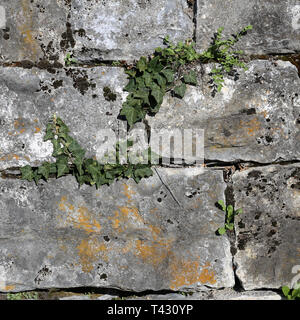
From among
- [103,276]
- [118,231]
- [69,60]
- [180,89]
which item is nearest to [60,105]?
[69,60]

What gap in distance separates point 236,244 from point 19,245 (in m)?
1.54

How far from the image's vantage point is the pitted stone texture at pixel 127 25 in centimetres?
228

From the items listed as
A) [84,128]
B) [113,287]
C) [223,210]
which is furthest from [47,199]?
[223,210]

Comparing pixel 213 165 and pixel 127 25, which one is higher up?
pixel 127 25

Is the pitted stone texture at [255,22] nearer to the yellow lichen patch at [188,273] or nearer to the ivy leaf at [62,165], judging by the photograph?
the ivy leaf at [62,165]

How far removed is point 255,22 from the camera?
230 centimetres

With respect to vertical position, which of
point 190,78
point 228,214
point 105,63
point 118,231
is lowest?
point 118,231

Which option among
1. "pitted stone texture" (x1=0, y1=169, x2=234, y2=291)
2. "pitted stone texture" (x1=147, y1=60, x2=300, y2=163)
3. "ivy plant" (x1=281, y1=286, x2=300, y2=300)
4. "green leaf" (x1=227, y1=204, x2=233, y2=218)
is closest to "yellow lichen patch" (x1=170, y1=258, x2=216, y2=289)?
"pitted stone texture" (x1=0, y1=169, x2=234, y2=291)

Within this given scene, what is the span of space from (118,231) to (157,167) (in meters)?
0.53

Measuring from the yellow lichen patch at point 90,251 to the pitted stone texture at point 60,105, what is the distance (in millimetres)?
699

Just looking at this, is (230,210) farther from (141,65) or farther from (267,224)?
(141,65)

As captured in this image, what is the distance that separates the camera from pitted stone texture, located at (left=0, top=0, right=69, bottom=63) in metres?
2.29

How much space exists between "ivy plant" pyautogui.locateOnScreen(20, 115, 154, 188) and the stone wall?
56 mm

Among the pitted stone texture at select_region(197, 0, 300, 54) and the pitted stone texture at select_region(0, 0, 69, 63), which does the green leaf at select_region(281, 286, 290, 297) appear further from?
the pitted stone texture at select_region(0, 0, 69, 63)
